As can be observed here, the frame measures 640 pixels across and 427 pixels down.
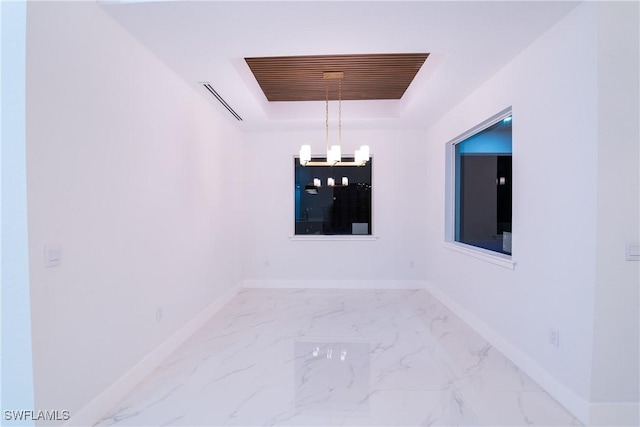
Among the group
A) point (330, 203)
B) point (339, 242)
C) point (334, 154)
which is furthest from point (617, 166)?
point (330, 203)

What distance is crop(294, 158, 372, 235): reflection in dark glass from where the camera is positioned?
552 cm

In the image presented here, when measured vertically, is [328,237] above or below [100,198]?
below

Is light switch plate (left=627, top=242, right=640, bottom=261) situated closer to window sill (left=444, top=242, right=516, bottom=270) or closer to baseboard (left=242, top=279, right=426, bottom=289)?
window sill (left=444, top=242, right=516, bottom=270)

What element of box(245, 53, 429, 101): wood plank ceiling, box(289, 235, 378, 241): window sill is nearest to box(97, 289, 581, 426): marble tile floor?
box(289, 235, 378, 241): window sill

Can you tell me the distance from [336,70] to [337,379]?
317 cm

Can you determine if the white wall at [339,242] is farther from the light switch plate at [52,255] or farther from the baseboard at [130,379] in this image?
the light switch plate at [52,255]

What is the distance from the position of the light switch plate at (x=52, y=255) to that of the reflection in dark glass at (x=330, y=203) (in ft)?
12.8

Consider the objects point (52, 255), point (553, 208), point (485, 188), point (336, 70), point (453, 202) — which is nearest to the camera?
point (52, 255)

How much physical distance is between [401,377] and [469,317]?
5.13 feet

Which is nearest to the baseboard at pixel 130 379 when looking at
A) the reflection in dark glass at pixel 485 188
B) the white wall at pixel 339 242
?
the white wall at pixel 339 242

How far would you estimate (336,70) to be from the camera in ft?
11.9

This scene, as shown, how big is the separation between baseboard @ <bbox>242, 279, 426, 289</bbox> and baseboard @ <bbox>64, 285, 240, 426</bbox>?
1.69m

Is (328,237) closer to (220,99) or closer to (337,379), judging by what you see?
(220,99)

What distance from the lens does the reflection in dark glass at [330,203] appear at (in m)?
5.52
